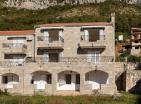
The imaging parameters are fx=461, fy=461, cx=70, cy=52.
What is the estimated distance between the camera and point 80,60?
2084 inches

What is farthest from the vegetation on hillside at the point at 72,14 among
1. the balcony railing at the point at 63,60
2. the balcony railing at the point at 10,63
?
the balcony railing at the point at 63,60

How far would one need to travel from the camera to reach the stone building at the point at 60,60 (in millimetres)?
50438

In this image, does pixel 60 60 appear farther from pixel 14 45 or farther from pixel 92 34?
pixel 14 45

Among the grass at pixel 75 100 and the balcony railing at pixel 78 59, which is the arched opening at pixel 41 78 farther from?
the grass at pixel 75 100

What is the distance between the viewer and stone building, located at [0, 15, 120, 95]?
50438 millimetres

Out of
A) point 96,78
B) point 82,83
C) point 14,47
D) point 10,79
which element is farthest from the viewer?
point 14,47

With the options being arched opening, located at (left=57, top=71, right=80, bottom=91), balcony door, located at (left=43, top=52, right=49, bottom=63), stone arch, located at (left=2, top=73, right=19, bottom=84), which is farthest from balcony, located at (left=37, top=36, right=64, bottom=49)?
stone arch, located at (left=2, top=73, right=19, bottom=84)

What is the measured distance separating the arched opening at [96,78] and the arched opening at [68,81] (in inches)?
49.4

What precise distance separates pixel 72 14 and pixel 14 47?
61.8 meters

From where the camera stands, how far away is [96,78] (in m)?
51.8

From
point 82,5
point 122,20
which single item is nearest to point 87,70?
point 122,20

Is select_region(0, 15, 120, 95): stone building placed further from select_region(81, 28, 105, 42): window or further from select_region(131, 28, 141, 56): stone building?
select_region(131, 28, 141, 56): stone building

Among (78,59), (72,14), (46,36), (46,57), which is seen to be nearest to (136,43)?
(46,36)

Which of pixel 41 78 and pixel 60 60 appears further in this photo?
pixel 60 60
